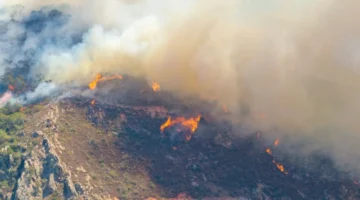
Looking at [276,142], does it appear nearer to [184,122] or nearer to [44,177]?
[184,122]

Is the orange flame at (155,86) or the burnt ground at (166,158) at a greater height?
the orange flame at (155,86)

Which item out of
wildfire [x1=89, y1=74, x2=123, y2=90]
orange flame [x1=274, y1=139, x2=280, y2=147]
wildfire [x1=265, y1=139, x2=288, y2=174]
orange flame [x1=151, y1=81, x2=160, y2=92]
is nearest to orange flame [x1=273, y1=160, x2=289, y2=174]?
wildfire [x1=265, y1=139, x2=288, y2=174]

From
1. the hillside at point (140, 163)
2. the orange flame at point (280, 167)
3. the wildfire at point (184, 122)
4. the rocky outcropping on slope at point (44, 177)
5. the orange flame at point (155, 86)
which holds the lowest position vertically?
the rocky outcropping on slope at point (44, 177)

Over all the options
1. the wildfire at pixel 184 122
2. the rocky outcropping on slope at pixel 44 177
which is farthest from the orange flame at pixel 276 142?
the rocky outcropping on slope at pixel 44 177

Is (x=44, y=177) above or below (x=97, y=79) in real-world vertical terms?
below

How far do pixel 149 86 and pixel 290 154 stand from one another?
3586 cm

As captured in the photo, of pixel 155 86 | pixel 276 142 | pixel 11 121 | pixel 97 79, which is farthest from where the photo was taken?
pixel 97 79

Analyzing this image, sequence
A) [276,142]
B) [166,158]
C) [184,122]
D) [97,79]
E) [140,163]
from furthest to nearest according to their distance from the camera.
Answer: [97,79] < [184,122] < [276,142] < [166,158] < [140,163]

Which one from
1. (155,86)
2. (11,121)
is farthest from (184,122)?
(11,121)

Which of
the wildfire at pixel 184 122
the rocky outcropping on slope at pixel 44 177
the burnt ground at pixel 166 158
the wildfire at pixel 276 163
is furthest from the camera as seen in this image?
the wildfire at pixel 184 122

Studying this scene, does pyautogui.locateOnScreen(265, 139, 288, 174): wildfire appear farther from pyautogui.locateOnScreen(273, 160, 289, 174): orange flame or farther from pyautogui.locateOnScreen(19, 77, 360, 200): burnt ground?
pyautogui.locateOnScreen(19, 77, 360, 200): burnt ground

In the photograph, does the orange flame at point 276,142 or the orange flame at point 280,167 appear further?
the orange flame at point 276,142

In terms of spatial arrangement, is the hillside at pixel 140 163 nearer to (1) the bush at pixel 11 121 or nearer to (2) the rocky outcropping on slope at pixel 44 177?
(2) the rocky outcropping on slope at pixel 44 177

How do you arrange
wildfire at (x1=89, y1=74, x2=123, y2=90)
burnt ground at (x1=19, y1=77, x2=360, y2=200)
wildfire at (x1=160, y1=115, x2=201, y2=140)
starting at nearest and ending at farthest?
burnt ground at (x1=19, y1=77, x2=360, y2=200) → wildfire at (x1=160, y1=115, x2=201, y2=140) → wildfire at (x1=89, y1=74, x2=123, y2=90)
